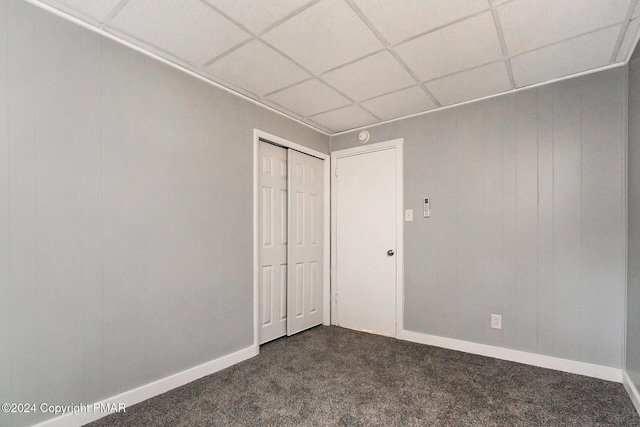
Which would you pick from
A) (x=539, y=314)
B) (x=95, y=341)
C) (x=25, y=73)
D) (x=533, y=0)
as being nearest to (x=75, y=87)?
(x=25, y=73)

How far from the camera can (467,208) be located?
122 inches

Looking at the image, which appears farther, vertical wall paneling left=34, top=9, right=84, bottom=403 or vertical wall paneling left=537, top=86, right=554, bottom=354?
vertical wall paneling left=537, top=86, right=554, bottom=354

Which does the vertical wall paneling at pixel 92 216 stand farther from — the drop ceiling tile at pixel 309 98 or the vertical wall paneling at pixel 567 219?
the vertical wall paneling at pixel 567 219

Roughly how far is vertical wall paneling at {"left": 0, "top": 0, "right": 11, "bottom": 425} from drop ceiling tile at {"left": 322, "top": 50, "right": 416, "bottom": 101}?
6.44 ft

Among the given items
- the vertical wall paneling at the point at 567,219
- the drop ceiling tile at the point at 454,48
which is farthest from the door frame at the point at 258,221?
the vertical wall paneling at the point at 567,219

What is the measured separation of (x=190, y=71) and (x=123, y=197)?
3.69 ft

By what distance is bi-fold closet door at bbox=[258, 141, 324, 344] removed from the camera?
131 inches

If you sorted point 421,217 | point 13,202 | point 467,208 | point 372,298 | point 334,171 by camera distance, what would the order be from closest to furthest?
1. point 13,202
2. point 467,208
3. point 421,217
4. point 372,298
5. point 334,171

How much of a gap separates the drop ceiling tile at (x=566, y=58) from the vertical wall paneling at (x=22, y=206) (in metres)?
3.14

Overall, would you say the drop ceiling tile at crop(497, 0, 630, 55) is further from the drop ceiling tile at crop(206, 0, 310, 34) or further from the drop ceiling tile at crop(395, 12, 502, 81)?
the drop ceiling tile at crop(206, 0, 310, 34)

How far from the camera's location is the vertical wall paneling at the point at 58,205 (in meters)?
1.77

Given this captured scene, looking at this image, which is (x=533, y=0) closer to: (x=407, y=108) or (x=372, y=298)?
(x=407, y=108)

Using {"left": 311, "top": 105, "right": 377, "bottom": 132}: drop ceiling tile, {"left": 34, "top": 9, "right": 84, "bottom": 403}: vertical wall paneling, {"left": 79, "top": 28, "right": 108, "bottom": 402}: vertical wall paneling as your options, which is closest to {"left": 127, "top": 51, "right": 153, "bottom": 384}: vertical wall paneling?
{"left": 79, "top": 28, "right": 108, "bottom": 402}: vertical wall paneling

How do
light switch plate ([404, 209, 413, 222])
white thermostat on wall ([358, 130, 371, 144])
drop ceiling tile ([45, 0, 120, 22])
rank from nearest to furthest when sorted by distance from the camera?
1. drop ceiling tile ([45, 0, 120, 22])
2. light switch plate ([404, 209, 413, 222])
3. white thermostat on wall ([358, 130, 371, 144])
